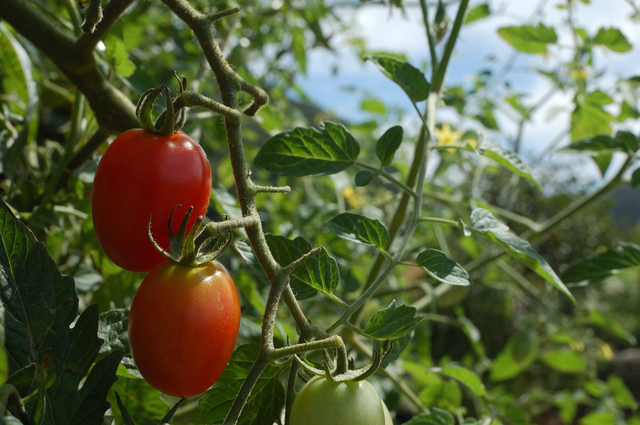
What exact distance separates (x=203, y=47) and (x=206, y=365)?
193 millimetres

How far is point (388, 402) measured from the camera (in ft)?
2.51

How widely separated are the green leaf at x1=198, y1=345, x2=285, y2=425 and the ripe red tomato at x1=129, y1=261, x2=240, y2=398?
0.12ft

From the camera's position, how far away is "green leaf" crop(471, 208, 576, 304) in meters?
0.38

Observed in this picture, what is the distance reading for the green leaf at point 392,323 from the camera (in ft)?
1.00

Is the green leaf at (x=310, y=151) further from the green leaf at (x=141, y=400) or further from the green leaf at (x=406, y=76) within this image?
the green leaf at (x=141, y=400)

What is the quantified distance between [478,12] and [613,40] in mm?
218

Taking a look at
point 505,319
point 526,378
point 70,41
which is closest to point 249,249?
point 70,41

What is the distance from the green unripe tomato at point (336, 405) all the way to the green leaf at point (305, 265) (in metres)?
0.06

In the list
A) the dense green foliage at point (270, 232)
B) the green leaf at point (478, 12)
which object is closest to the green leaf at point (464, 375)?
the dense green foliage at point (270, 232)

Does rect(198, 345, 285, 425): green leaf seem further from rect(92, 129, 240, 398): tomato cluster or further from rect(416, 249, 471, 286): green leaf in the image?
rect(416, 249, 471, 286): green leaf

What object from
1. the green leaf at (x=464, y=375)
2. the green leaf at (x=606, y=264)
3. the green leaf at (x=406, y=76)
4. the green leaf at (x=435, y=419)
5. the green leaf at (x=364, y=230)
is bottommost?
the green leaf at (x=464, y=375)

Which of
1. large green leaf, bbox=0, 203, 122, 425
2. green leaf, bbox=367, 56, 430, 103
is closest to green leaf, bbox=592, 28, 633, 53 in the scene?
green leaf, bbox=367, 56, 430, 103

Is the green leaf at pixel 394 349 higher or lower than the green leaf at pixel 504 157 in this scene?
lower

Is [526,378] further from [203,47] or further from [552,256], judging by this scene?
[203,47]
